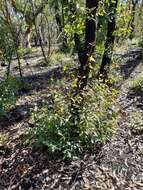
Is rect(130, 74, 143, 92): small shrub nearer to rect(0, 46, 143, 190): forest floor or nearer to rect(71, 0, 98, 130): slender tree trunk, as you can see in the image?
rect(0, 46, 143, 190): forest floor

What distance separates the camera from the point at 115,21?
7824 millimetres

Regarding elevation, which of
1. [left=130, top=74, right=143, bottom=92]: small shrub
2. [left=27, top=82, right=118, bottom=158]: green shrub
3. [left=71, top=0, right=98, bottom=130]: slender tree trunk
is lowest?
[left=130, top=74, right=143, bottom=92]: small shrub

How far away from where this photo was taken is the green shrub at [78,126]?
454 cm

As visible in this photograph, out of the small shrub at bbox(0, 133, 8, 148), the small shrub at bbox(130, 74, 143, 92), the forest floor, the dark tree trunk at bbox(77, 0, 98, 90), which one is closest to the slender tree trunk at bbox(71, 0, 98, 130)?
the dark tree trunk at bbox(77, 0, 98, 90)

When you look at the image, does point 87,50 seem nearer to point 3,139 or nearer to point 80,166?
point 80,166

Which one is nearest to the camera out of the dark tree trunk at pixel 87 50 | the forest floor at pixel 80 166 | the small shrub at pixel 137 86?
the forest floor at pixel 80 166

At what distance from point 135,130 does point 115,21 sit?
3423 mm

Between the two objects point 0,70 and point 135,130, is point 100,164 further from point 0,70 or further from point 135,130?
point 0,70

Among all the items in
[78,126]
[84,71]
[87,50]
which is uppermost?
[87,50]

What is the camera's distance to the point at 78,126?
4621 millimetres

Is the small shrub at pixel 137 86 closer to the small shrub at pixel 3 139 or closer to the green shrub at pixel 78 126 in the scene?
the green shrub at pixel 78 126

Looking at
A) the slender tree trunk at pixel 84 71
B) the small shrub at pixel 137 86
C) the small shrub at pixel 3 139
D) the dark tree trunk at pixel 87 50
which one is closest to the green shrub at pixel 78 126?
the slender tree trunk at pixel 84 71

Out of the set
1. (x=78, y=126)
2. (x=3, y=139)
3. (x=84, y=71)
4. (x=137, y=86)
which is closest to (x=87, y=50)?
(x=84, y=71)

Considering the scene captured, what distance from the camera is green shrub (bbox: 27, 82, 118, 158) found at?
4.54 m
